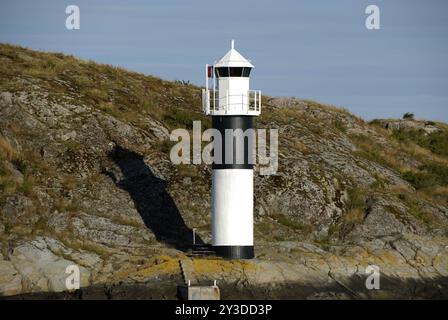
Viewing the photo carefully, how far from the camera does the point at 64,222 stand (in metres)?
55.8

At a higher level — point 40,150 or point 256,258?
point 40,150

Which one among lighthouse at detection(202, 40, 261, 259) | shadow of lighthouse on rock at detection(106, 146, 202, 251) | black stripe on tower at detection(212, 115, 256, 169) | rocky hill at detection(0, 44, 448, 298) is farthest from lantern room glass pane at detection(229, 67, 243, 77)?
shadow of lighthouse on rock at detection(106, 146, 202, 251)

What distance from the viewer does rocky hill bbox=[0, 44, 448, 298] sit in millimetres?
52375

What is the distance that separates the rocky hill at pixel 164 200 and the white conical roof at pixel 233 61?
832 cm

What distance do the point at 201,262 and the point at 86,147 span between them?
1210 centimetres

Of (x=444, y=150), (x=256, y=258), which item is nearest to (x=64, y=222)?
(x=256, y=258)

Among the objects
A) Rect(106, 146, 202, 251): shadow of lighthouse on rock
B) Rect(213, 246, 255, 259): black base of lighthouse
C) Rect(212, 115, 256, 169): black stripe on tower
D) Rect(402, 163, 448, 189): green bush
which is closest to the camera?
Rect(212, 115, 256, 169): black stripe on tower

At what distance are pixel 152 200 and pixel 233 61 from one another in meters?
9.45

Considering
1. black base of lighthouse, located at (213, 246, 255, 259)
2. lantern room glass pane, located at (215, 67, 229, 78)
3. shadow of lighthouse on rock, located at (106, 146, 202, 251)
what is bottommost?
black base of lighthouse, located at (213, 246, 255, 259)

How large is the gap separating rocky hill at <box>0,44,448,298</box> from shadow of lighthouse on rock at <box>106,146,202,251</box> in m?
0.07

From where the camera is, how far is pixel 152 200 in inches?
2318

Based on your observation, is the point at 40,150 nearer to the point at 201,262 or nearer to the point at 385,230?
the point at 201,262

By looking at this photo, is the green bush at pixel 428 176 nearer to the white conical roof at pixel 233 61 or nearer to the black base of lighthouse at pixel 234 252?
the black base of lighthouse at pixel 234 252

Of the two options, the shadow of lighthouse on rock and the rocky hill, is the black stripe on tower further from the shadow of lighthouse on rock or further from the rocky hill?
the shadow of lighthouse on rock
